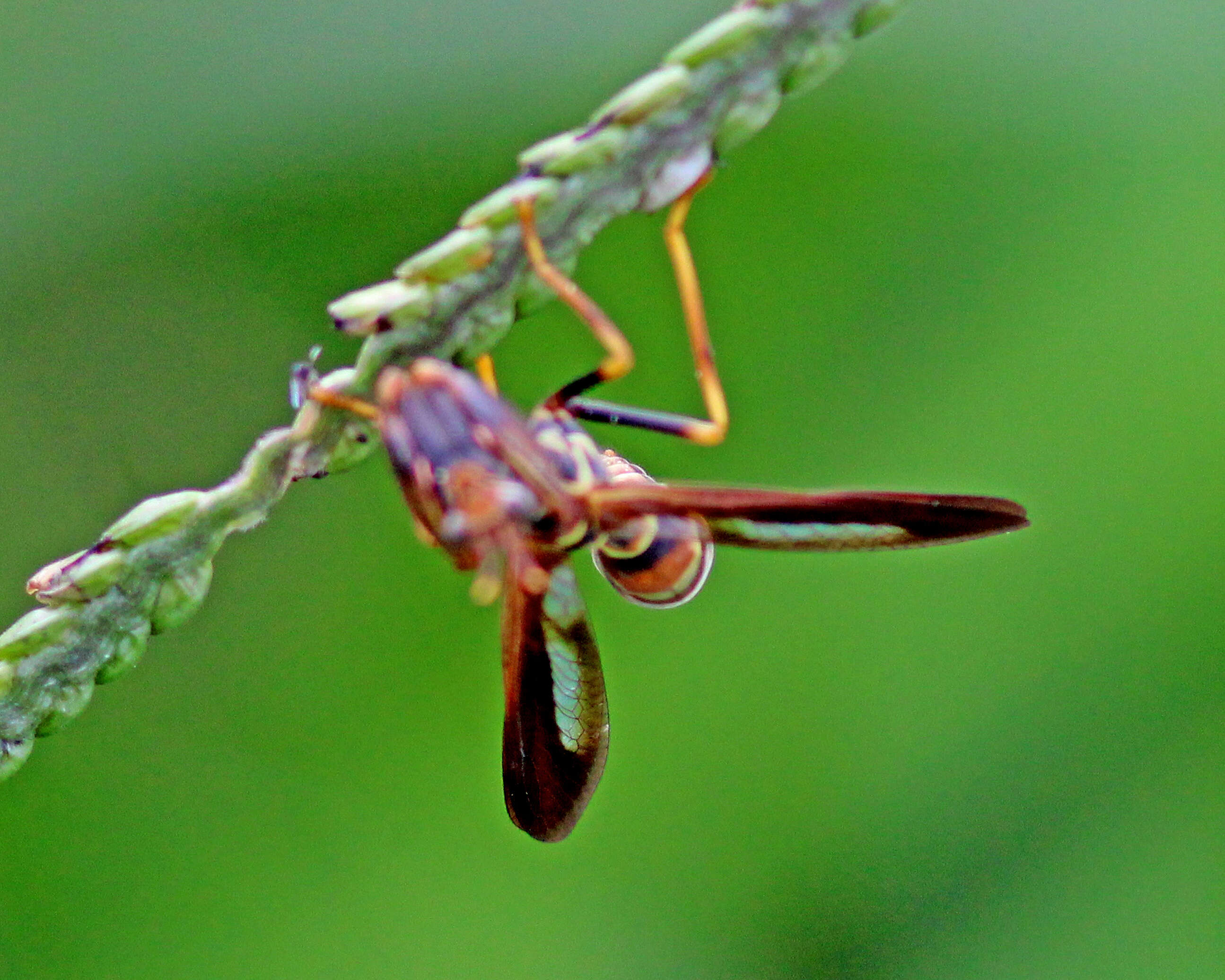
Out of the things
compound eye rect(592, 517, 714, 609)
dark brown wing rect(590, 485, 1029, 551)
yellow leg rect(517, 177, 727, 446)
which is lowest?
dark brown wing rect(590, 485, 1029, 551)

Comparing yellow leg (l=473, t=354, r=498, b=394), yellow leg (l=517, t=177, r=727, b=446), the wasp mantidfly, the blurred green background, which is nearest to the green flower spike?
the wasp mantidfly

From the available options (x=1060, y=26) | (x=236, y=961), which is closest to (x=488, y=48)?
(x=1060, y=26)

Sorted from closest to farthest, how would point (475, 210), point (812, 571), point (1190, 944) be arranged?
point (475, 210), point (1190, 944), point (812, 571)

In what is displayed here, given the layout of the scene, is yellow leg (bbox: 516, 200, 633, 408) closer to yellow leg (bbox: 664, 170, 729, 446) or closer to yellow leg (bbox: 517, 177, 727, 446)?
yellow leg (bbox: 517, 177, 727, 446)

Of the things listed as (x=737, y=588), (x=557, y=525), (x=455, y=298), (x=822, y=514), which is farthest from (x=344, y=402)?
(x=737, y=588)

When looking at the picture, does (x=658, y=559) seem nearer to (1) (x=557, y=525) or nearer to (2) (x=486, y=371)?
(1) (x=557, y=525)

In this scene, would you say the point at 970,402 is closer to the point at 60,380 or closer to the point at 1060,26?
the point at 1060,26

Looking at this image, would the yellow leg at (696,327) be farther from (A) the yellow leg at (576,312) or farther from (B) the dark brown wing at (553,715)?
(B) the dark brown wing at (553,715)

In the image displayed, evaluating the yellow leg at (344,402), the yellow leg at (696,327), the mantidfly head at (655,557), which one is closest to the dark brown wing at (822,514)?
the mantidfly head at (655,557)
